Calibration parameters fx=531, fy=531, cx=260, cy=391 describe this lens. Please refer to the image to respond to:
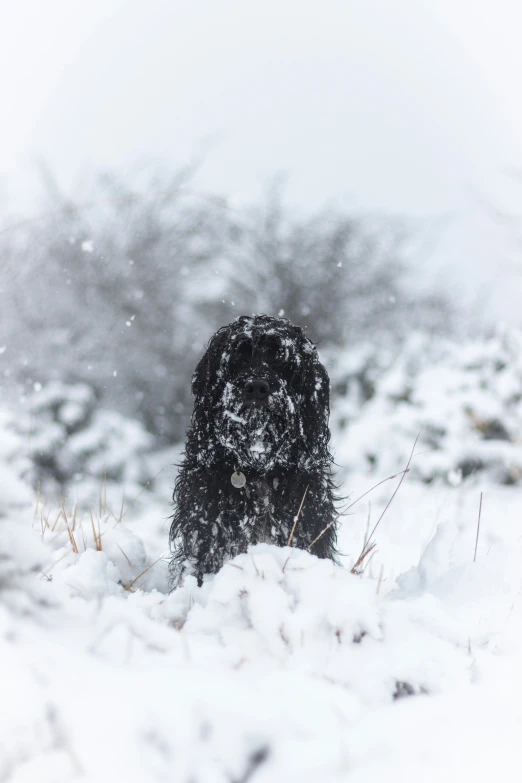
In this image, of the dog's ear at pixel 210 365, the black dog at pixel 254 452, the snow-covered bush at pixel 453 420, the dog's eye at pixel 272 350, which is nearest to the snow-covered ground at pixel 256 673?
the black dog at pixel 254 452

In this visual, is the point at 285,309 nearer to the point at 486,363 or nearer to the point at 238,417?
the point at 486,363

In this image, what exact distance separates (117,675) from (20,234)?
8.68m

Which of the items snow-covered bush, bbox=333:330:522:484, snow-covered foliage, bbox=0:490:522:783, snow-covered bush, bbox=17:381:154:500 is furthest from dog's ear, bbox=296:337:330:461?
snow-covered bush, bbox=17:381:154:500

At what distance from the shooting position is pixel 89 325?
385 inches

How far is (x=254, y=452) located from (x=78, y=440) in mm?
6171

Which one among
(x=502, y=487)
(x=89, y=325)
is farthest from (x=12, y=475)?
(x=89, y=325)

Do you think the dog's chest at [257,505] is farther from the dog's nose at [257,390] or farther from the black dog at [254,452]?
the dog's nose at [257,390]

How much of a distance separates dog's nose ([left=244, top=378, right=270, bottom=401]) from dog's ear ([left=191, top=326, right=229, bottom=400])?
38 cm

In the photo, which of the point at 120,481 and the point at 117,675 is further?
the point at 120,481

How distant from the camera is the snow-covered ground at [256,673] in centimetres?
130

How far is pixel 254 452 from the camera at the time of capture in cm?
309

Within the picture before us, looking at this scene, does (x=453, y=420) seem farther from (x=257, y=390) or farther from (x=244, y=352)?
(x=257, y=390)

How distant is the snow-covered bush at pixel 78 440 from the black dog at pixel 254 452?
221 inches

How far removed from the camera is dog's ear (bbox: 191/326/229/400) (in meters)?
3.40
